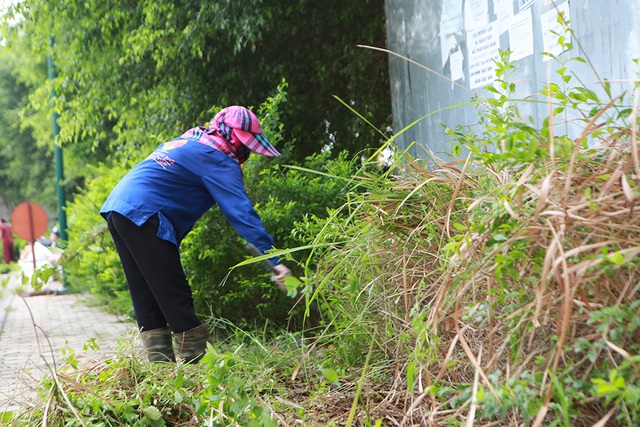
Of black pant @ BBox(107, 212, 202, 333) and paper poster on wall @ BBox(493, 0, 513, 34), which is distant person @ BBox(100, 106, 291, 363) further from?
paper poster on wall @ BBox(493, 0, 513, 34)

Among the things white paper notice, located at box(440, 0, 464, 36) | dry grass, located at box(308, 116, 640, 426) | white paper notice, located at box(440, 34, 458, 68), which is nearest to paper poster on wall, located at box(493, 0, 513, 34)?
white paper notice, located at box(440, 0, 464, 36)

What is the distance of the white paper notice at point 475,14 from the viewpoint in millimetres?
4906

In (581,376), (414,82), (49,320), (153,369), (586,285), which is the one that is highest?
(414,82)

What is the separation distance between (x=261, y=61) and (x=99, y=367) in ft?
20.3

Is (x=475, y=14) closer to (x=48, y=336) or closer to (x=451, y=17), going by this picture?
(x=451, y=17)

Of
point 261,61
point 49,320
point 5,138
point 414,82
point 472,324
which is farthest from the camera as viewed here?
point 5,138

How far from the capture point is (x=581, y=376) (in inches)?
88.0

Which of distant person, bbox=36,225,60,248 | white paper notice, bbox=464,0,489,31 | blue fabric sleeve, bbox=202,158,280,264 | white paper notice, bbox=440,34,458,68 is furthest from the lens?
distant person, bbox=36,225,60,248

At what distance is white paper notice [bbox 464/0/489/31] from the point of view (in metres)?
4.91

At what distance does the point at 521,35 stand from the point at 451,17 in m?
1.24

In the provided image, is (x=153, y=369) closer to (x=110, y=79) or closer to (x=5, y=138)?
(x=110, y=79)

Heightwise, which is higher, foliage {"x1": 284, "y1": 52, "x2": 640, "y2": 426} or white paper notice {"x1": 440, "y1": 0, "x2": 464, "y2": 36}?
white paper notice {"x1": 440, "y1": 0, "x2": 464, "y2": 36}

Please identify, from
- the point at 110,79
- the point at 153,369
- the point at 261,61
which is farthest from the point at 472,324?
the point at 110,79

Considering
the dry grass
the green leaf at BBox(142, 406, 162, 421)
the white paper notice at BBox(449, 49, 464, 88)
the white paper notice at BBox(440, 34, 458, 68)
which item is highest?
the white paper notice at BBox(440, 34, 458, 68)
